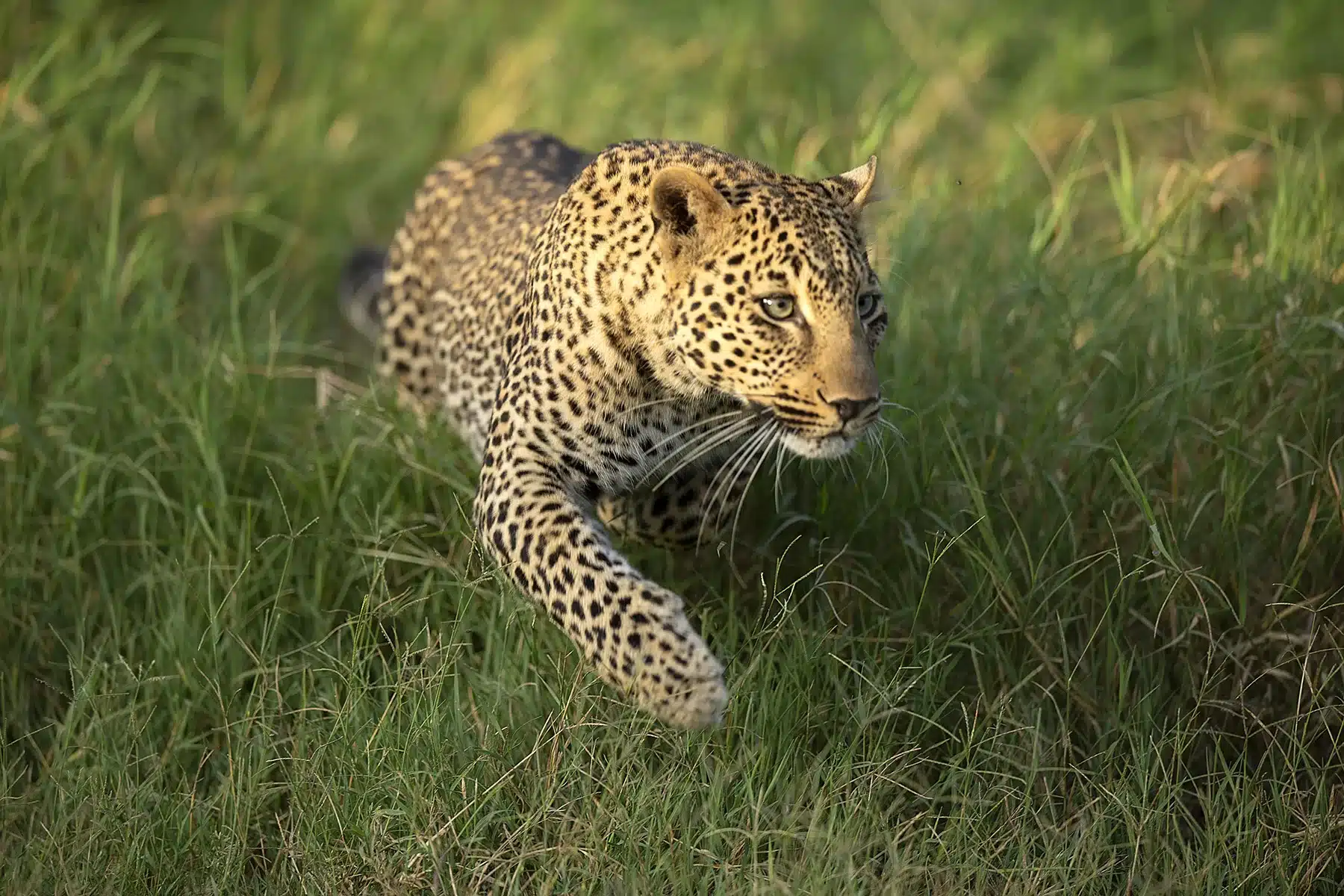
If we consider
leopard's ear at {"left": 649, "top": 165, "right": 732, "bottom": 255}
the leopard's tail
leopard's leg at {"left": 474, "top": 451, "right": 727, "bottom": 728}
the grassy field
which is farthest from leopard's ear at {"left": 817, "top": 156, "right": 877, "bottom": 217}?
the leopard's tail

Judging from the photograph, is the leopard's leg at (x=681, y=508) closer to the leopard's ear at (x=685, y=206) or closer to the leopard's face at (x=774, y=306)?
the leopard's face at (x=774, y=306)

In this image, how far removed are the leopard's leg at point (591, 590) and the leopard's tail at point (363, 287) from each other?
101 inches

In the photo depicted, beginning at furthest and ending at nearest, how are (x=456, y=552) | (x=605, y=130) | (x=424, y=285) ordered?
(x=605, y=130)
(x=424, y=285)
(x=456, y=552)

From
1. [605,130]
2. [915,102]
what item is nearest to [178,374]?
[605,130]

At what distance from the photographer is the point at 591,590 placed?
4.32m

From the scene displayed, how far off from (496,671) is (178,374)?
72.3 inches

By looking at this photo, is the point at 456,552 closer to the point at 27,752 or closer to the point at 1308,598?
the point at 27,752

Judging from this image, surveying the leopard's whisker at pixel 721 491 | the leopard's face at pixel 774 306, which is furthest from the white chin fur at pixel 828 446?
the leopard's whisker at pixel 721 491

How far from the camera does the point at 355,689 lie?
4.45 m

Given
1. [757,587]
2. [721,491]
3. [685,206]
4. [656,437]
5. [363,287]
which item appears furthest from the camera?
[363,287]

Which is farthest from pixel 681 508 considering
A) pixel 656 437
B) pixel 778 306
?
pixel 778 306

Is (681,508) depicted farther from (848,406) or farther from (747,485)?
(848,406)

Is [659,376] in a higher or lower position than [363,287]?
higher

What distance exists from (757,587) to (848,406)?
1.14 meters
